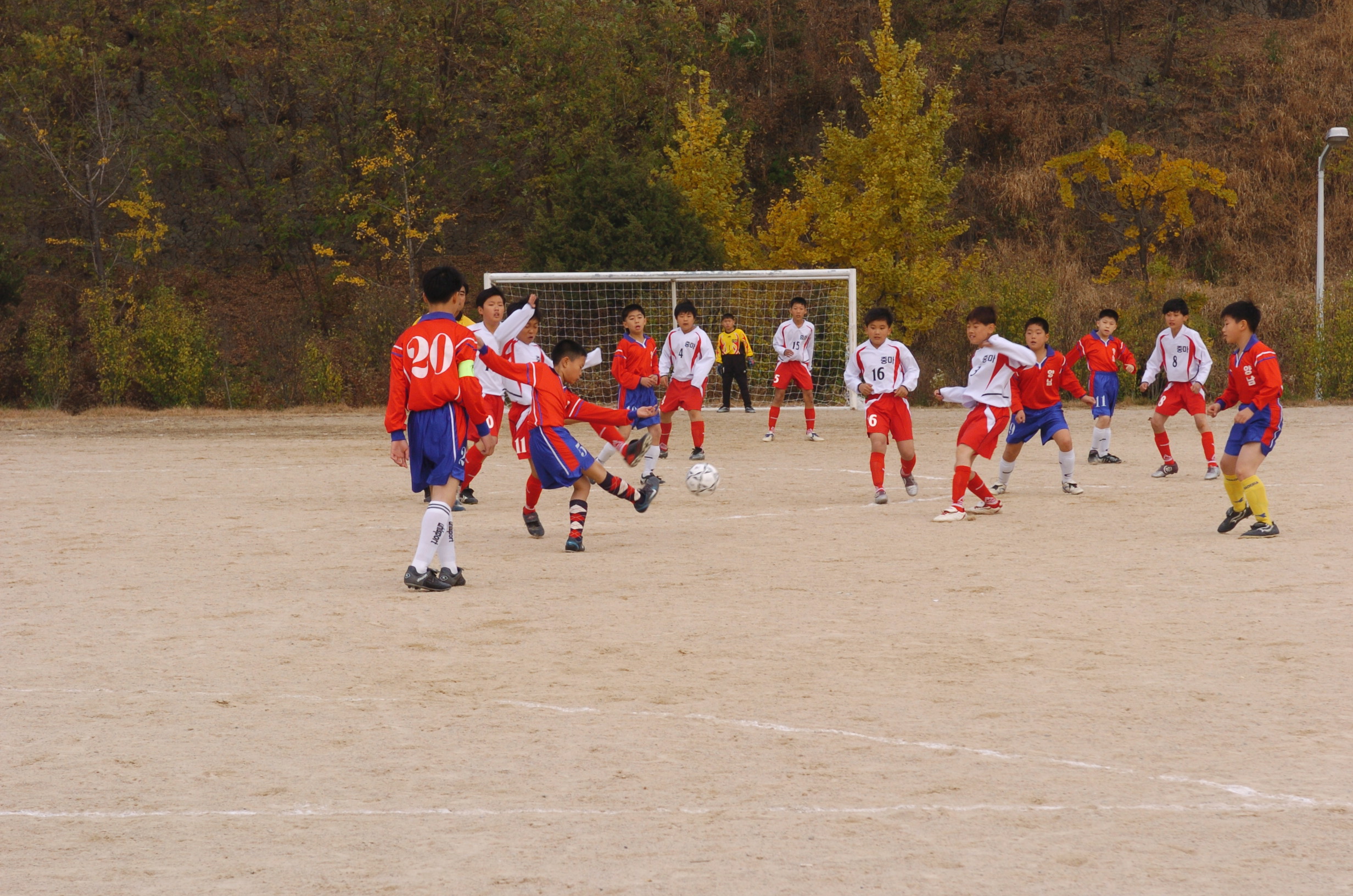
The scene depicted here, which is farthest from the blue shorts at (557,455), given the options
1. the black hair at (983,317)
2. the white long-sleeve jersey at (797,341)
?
the white long-sleeve jersey at (797,341)

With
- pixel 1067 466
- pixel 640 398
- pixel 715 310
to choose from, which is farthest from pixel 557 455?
Result: pixel 715 310

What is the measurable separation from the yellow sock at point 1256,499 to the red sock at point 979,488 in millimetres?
2209

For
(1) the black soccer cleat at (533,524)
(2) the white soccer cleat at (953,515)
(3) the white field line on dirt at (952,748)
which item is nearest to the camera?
(3) the white field line on dirt at (952,748)

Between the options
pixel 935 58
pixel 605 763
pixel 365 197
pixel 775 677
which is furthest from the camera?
pixel 935 58

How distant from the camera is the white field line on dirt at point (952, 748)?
417 cm

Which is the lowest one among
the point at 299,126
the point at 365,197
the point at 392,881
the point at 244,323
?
the point at 392,881

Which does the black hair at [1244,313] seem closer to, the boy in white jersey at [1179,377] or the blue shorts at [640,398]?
the boy in white jersey at [1179,377]

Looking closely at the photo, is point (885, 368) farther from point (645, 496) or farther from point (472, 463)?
point (472, 463)

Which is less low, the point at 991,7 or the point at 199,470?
the point at 991,7

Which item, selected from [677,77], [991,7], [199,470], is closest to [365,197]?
[677,77]

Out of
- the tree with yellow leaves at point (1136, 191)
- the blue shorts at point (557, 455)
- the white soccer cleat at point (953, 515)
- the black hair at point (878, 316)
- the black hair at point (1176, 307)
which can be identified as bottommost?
the white soccer cleat at point (953, 515)

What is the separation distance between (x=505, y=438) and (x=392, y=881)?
51.6 ft

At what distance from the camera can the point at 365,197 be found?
29.4 meters

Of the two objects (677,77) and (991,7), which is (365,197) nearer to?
(677,77)
